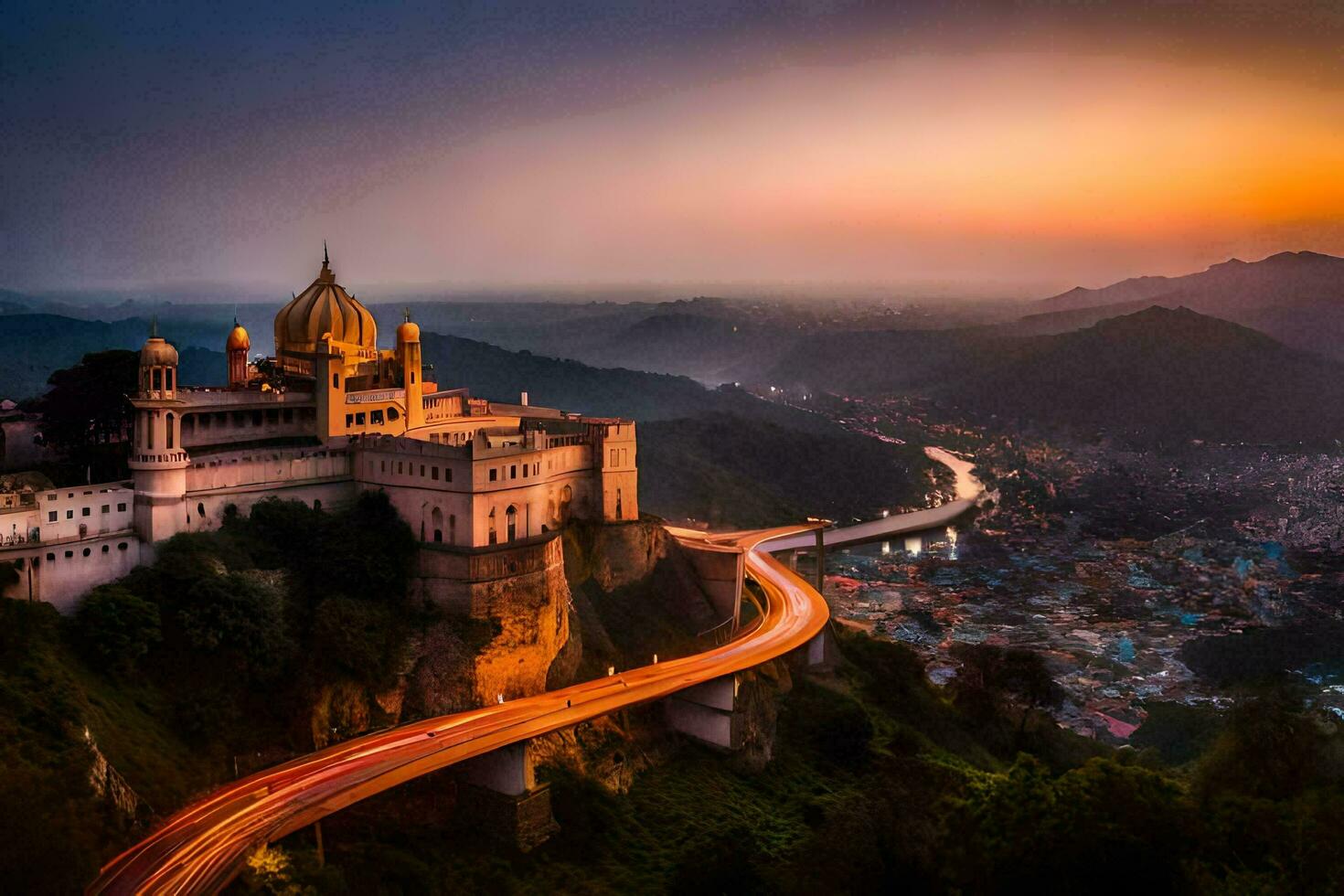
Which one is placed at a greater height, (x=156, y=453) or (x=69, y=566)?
(x=156, y=453)

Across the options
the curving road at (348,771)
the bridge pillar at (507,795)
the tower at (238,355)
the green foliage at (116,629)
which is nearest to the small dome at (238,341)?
the tower at (238,355)

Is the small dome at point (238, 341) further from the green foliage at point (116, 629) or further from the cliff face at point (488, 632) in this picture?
the green foliage at point (116, 629)

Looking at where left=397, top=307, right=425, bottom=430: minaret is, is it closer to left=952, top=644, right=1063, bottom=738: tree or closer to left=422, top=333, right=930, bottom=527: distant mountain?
left=952, top=644, right=1063, bottom=738: tree

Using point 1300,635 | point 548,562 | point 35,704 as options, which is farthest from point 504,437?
point 1300,635

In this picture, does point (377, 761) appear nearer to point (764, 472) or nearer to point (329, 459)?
point (329, 459)

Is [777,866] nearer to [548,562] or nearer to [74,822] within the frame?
[548,562]

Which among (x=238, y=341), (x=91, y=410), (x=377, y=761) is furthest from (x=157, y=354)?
(x=377, y=761)
